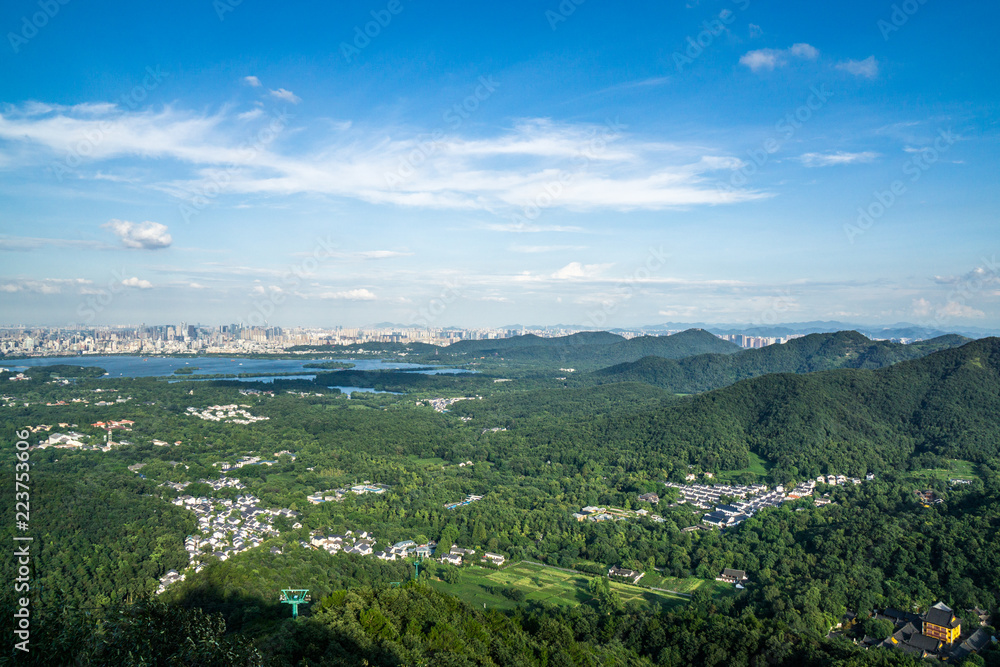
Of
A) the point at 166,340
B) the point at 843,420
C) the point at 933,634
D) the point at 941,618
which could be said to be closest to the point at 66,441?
the point at 933,634

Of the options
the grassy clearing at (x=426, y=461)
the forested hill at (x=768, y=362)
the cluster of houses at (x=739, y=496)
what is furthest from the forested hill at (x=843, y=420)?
the forested hill at (x=768, y=362)

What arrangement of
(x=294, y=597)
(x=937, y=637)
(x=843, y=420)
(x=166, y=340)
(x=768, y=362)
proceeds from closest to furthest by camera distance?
(x=294, y=597), (x=937, y=637), (x=843, y=420), (x=768, y=362), (x=166, y=340)

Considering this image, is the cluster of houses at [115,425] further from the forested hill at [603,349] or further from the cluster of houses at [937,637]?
the forested hill at [603,349]

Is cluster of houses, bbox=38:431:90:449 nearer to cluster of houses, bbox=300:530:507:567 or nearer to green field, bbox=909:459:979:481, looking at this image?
cluster of houses, bbox=300:530:507:567

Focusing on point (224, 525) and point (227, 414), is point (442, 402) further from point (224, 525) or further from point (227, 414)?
point (224, 525)

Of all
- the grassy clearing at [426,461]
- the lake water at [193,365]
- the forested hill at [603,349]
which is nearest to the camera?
the grassy clearing at [426,461]

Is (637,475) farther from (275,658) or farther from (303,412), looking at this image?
(303,412)
